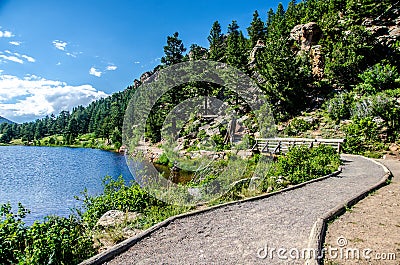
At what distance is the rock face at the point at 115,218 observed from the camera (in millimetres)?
5738

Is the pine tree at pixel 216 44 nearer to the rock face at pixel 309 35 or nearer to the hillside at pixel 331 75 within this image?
the hillside at pixel 331 75

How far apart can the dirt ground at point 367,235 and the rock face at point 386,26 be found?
85.8 feet

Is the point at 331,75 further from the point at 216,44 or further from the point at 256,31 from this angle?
the point at 256,31

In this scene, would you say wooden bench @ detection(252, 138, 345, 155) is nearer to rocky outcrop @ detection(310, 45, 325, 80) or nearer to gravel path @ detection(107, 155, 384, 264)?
gravel path @ detection(107, 155, 384, 264)

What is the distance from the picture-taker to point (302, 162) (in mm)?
10641

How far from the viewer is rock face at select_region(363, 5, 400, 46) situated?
2623cm

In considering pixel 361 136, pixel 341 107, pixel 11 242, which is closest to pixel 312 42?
pixel 341 107

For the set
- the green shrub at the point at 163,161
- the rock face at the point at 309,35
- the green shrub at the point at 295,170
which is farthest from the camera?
the rock face at the point at 309,35

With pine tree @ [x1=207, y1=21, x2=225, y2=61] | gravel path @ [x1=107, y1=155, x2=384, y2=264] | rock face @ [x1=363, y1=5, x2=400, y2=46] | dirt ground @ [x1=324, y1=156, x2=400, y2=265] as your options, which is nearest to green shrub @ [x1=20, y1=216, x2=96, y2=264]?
gravel path @ [x1=107, y1=155, x2=384, y2=264]

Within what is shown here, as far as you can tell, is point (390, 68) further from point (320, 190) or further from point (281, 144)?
point (320, 190)

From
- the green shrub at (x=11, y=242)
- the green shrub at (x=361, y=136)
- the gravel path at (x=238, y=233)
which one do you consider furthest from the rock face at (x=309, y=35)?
the green shrub at (x=11, y=242)

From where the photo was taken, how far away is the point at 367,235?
449cm

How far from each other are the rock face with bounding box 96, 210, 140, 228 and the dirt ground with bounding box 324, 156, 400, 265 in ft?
13.2

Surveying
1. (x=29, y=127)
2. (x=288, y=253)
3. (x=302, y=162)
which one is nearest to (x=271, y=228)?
(x=288, y=253)
